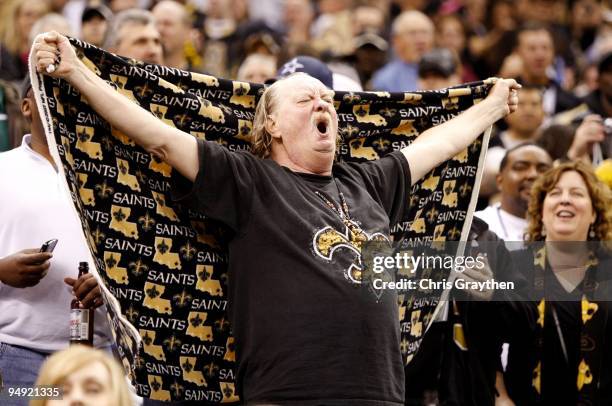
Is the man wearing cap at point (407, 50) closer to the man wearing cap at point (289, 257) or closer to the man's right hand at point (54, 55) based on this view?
the man wearing cap at point (289, 257)

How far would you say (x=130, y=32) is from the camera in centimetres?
736

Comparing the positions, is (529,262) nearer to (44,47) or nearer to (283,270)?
(283,270)

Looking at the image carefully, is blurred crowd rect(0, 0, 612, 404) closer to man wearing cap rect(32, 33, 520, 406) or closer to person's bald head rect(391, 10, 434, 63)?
person's bald head rect(391, 10, 434, 63)

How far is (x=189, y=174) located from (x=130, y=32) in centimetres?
258

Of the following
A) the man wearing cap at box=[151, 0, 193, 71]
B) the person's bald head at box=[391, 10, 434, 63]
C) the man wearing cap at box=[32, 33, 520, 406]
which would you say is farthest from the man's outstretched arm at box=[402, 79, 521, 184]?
the person's bald head at box=[391, 10, 434, 63]

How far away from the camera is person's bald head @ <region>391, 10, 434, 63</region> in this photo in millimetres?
11398

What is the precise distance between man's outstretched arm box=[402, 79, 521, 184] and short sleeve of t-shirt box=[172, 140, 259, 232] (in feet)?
3.07

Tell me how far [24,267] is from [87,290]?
284mm

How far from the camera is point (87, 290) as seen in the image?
5277mm

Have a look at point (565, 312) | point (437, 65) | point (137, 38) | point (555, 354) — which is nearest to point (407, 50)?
point (437, 65)

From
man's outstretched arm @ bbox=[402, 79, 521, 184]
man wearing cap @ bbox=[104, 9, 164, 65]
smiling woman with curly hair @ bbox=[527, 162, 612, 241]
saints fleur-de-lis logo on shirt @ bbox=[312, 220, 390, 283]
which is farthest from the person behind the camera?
man wearing cap @ bbox=[104, 9, 164, 65]

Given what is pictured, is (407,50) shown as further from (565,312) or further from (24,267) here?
(24,267)

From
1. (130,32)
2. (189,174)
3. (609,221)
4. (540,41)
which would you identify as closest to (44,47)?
(189,174)

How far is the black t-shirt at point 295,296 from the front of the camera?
4.85 meters
